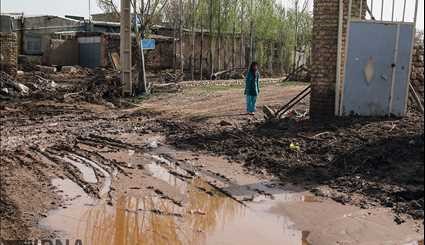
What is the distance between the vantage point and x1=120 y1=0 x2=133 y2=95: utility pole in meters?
18.8

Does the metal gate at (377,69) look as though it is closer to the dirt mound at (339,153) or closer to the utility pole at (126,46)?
the dirt mound at (339,153)

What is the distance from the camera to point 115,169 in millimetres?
8609

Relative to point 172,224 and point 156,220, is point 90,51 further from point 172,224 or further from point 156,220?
point 172,224

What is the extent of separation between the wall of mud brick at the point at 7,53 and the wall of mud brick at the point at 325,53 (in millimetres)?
12635

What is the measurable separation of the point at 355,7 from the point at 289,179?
5233 millimetres

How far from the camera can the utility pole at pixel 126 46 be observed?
18828mm

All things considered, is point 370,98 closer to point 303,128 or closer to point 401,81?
point 401,81

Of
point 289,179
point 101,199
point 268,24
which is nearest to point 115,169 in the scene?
point 101,199

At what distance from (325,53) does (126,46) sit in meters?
9.15

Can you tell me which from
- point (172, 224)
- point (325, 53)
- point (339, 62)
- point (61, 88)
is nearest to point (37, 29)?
point (61, 88)

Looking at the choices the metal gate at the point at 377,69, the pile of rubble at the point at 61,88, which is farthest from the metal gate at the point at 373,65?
the pile of rubble at the point at 61,88

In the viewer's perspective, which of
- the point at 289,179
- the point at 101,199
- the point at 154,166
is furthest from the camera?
the point at 154,166

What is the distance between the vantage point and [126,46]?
19.0m

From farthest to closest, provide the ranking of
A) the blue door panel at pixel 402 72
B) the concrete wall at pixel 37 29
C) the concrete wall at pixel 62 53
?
the concrete wall at pixel 62 53, the concrete wall at pixel 37 29, the blue door panel at pixel 402 72
